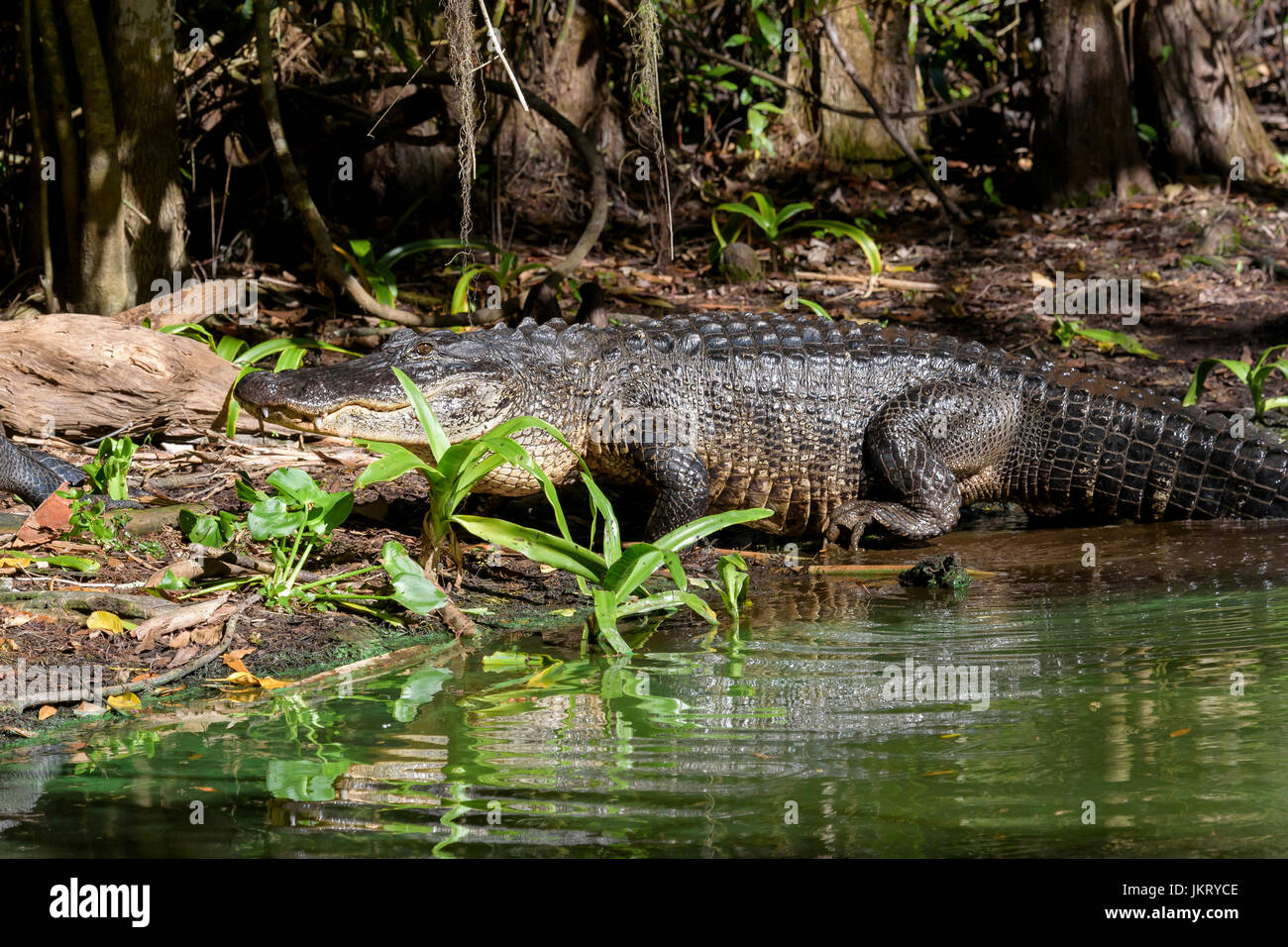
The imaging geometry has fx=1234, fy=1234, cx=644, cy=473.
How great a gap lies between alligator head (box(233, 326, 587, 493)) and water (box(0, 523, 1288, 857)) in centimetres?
149

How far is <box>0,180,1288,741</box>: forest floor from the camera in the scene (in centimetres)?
390

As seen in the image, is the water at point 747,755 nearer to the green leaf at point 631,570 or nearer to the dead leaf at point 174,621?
the green leaf at point 631,570

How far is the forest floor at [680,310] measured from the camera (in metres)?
3.90

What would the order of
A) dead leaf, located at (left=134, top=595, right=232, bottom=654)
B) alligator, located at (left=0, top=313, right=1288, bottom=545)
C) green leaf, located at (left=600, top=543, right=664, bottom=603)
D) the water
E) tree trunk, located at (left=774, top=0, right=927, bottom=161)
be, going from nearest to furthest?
1. the water
2. dead leaf, located at (left=134, top=595, right=232, bottom=654)
3. green leaf, located at (left=600, top=543, right=664, bottom=603)
4. alligator, located at (left=0, top=313, right=1288, bottom=545)
5. tree trunk, located at (left=774, top=0, right=927, bottom=161)

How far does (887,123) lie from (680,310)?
2.78 meters

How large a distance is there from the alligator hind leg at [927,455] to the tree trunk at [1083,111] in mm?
5330

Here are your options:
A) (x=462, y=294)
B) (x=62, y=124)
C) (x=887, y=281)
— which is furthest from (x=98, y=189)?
(x=887, y=281)

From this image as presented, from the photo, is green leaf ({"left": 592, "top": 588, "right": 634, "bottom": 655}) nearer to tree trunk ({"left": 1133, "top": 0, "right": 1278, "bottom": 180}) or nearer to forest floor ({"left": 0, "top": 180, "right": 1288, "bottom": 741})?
forest floor ({"left": 0, "top": 180, "right": 1288, "bottom": 741})

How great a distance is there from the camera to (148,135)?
23.3 ft

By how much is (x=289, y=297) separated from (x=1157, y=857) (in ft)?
23.7

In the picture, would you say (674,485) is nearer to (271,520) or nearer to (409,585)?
(409,585)

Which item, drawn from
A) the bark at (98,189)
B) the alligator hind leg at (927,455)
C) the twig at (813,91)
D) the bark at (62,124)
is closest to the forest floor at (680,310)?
the alligator hind leg at (927,455)

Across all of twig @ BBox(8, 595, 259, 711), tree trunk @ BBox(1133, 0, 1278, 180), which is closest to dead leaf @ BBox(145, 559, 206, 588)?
twig @ BBox(8, 595, 259, 711)

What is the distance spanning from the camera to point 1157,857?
2.27 metres
